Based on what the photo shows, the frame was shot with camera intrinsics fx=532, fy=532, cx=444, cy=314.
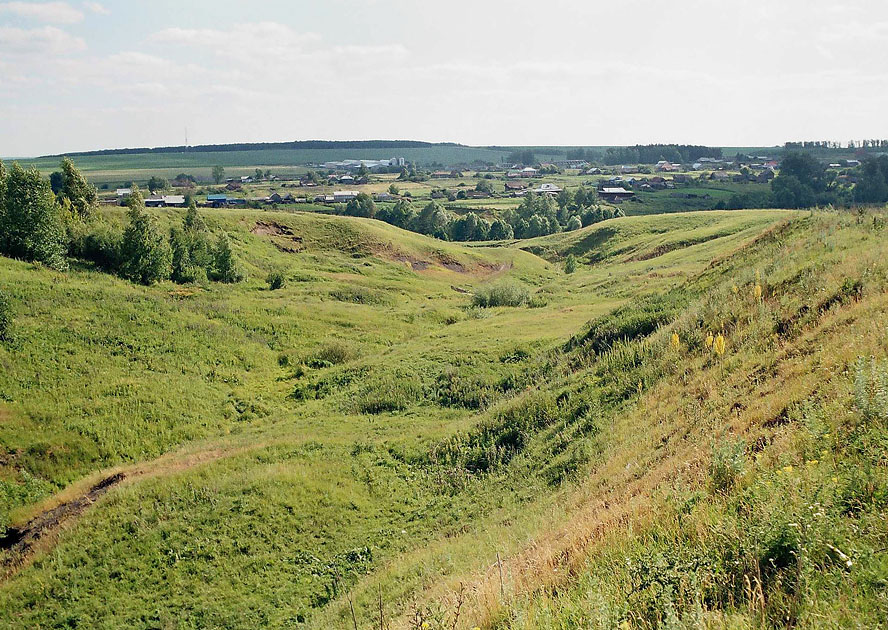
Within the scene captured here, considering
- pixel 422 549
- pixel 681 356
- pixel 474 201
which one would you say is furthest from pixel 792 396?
pixel 474 201

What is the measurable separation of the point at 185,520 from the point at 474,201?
150418 mm

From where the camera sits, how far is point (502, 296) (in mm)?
48594

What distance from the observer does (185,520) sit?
15.1 m

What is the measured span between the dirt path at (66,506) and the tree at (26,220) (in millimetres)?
27016

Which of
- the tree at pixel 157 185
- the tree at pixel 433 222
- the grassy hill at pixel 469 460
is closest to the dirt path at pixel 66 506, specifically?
the grassy hill at pixel 469 460

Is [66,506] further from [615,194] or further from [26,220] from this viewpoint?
[615,194]

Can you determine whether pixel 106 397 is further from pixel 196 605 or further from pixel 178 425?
pixel 196 605

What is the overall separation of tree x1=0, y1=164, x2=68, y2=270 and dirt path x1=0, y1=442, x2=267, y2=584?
27016mm

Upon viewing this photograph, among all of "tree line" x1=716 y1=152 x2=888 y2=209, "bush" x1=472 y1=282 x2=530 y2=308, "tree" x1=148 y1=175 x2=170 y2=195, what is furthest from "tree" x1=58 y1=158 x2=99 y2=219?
"tree" x1=148 y1=175 x2=170 y2=195

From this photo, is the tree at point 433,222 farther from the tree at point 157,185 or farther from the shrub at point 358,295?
the tree at point 157,185

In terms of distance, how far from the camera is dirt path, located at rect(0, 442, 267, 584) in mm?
15047

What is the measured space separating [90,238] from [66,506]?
33692 millimetres

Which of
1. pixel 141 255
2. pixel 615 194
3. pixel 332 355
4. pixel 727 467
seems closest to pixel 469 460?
pixel 727 467

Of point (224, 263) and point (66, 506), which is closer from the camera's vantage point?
point (66, 506)
